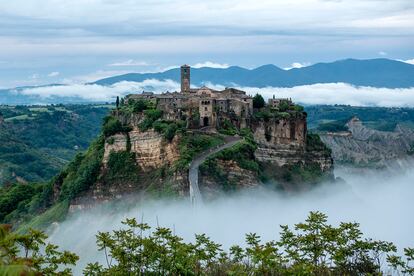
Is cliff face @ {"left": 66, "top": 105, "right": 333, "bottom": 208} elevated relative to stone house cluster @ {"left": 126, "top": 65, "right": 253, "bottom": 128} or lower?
lower

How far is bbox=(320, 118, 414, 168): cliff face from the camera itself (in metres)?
136

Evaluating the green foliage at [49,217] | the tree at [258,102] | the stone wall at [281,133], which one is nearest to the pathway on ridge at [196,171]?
the stone wall at [281,133]

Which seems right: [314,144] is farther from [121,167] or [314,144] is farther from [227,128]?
[121,167]

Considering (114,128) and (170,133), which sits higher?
(170,133)

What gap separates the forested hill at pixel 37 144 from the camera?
128000 millimetres

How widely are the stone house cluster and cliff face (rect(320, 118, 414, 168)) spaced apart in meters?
59.7

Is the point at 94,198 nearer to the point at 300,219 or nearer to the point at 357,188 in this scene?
the point at 300,219

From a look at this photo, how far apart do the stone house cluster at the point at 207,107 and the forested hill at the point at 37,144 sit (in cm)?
5121

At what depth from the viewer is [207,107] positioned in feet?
238

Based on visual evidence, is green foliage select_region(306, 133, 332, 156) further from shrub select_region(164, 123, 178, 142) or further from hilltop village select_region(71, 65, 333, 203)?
shrub select_region(164, 123, 178, 142)

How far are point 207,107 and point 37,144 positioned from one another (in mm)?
106797

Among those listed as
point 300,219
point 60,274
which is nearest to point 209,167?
point 300,219

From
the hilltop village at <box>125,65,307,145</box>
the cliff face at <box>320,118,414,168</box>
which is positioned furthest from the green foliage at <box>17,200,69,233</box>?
the cliff face at <box>320,118,414,168</box>

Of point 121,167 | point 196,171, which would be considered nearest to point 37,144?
point 121,167
